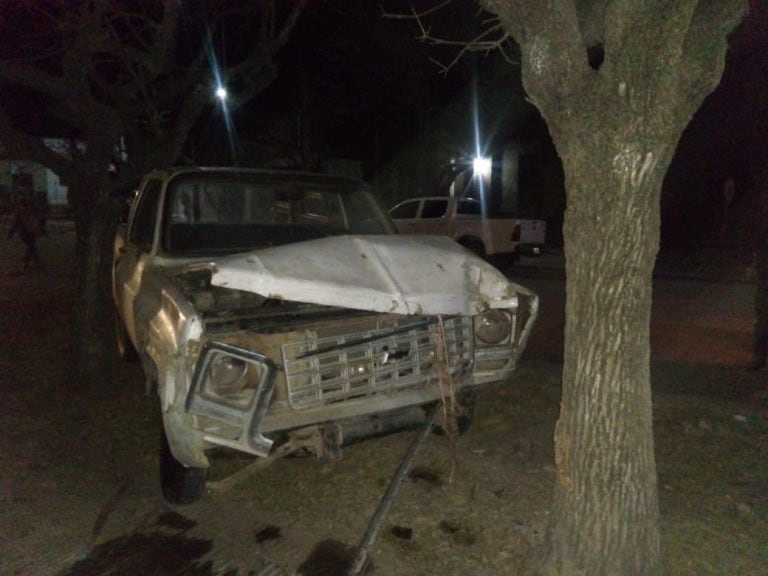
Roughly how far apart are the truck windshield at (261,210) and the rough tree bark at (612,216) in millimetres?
2854

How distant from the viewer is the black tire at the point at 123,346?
660cm

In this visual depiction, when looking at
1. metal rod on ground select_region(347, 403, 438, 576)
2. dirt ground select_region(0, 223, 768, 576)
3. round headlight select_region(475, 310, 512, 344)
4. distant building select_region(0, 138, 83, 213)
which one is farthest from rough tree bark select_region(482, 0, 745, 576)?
distant building select_region(0, 138, 83, 213)

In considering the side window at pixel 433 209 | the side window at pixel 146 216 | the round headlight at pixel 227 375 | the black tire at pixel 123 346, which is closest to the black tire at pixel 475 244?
the side window at pixel 433 209

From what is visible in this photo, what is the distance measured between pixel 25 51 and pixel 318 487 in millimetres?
9248

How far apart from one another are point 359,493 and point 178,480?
1124 millimetres

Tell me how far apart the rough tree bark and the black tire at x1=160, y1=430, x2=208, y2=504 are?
2.05 meters

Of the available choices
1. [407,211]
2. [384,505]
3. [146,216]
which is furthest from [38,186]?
[384,505]

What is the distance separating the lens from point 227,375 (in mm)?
3900

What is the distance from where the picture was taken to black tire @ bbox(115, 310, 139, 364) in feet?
21.6

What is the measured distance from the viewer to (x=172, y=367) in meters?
3.76

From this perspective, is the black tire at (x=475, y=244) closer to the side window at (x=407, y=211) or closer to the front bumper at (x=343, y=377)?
the side window at (x=407, y=211)

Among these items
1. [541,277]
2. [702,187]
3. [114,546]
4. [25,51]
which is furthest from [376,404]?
[702,187]

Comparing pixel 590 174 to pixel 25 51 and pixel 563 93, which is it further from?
pixel 25 51

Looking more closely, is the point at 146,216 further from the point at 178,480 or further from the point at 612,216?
the point at 612,216
